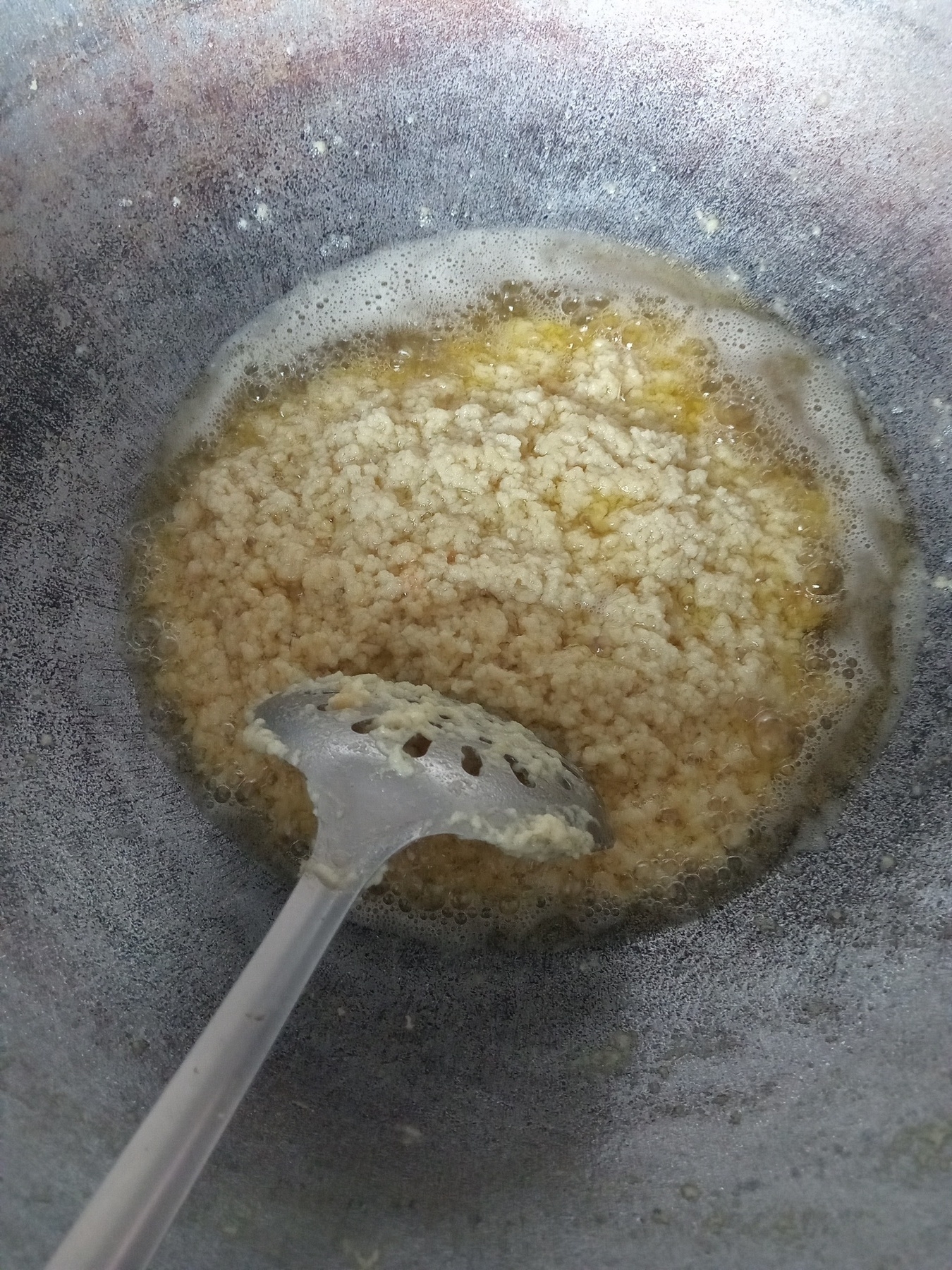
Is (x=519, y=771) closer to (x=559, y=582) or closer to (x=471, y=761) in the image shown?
(x=471, y=761)

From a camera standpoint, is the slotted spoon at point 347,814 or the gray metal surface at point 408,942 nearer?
the slotted spoon at point 347,814

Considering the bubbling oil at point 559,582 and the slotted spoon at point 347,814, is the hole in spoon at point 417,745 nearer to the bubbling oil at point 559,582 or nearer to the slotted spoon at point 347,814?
the slotted spoon at point 347,814

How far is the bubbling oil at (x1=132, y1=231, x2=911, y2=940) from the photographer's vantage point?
100 cm

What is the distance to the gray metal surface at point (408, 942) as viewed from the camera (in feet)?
2.67

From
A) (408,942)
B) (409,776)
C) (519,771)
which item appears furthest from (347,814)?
(408,942)

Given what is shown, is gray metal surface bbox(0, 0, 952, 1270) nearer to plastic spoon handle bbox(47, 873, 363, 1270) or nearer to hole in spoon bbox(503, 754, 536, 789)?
plastic spoon handle bbox(47, 873, 363, 1270)

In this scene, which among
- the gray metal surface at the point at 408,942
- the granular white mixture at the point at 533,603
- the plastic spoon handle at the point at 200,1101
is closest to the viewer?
the plastic spoon handle at the point at 200,1101

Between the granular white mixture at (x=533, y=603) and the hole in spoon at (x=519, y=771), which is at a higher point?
the granular white mixture at (x=533, y=603)

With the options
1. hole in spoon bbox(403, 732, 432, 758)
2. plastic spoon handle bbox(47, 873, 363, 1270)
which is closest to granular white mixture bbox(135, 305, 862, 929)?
hole in spoon bbox(403, 732, 432, 758)

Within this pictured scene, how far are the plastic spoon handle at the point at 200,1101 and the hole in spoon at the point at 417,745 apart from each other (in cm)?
14

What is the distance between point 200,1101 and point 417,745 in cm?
36

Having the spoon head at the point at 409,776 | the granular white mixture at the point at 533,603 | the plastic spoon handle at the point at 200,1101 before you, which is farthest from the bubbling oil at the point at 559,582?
the plastic spoon handle at the point at 200,1101

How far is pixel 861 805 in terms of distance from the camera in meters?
1.02

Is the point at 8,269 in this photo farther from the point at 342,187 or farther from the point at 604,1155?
the point at 604,1155
